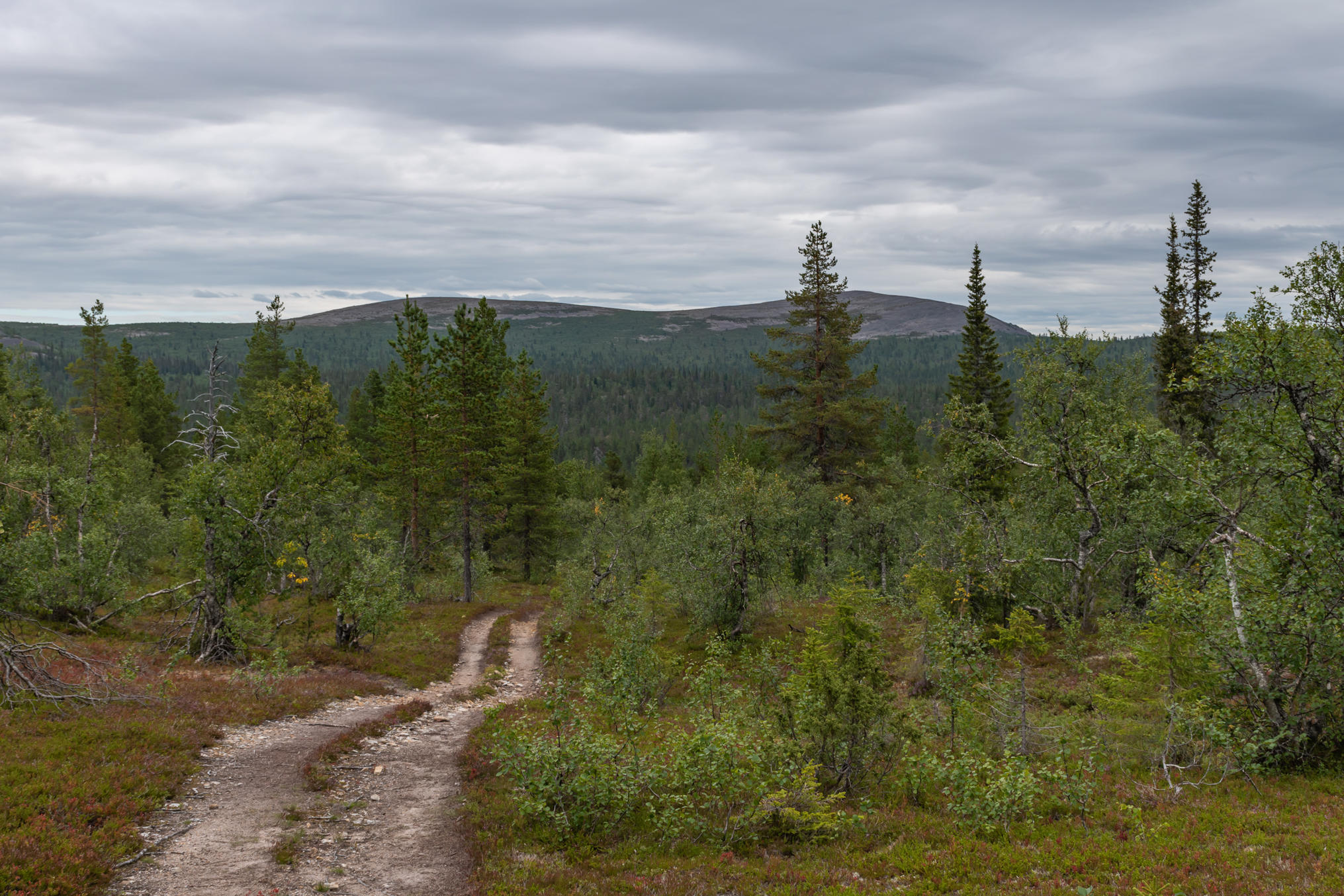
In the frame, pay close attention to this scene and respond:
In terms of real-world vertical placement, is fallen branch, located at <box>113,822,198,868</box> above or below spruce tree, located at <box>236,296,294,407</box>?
below

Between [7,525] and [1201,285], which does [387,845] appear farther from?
[1201,285]

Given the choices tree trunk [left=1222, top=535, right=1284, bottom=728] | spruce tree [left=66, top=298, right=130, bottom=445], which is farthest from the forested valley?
spruce tree [left=66, top=298, right=130, bottom=445]

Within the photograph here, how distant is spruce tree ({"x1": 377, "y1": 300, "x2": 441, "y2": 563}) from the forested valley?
0.26m

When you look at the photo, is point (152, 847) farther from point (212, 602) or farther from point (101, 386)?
point (101, 386)

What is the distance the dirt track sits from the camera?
10.8m

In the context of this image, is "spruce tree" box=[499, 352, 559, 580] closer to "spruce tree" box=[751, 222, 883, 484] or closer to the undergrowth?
"spruce tree" box=[751, 222, 883, 484]

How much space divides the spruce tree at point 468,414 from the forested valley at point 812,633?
0.22 meters

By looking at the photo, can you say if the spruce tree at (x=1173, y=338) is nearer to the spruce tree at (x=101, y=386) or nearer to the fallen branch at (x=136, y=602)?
the fallen branch at (x=136, y=602)

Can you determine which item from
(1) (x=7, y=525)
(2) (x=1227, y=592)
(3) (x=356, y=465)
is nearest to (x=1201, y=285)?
(2) (x=1227, y=592)

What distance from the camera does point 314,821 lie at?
13062 mm

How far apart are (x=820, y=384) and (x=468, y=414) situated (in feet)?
67.3

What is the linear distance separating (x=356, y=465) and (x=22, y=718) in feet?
123

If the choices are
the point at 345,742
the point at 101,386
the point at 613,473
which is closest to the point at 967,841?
the point at 345,742

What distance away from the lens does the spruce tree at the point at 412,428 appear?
1687 inches
